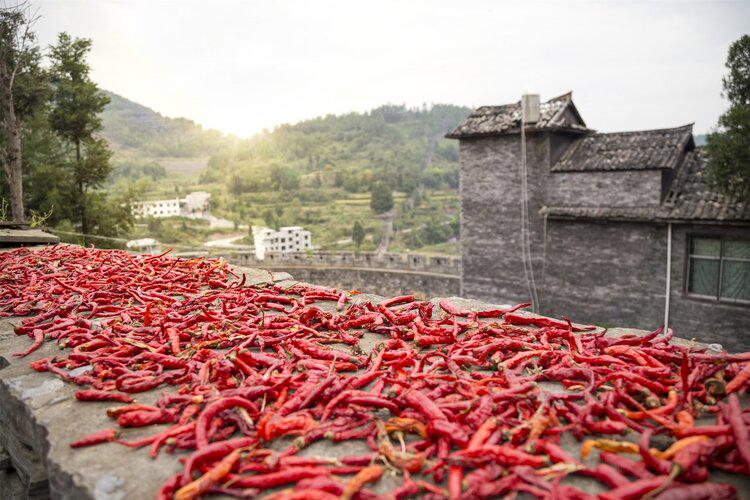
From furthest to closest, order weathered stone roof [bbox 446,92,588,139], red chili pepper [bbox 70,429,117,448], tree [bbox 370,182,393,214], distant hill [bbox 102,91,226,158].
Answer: distant hill [bbox 102,91,226,158] → tree [bbox 370,182,393,214] → weathered stone roof [bbox 446,92,588,139] → red chili pepper [bbox 70,429,117,448]

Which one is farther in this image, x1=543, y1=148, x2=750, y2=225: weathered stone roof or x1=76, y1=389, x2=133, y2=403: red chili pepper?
x1=543, y1=148, x2=750, y2=225: weathered stone roof

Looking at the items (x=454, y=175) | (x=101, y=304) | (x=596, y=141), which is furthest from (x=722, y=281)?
(x=454, y=175)

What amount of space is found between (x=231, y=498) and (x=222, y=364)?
1.38 meters

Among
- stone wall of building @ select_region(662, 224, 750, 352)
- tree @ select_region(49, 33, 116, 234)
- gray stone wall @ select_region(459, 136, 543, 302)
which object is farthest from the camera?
tree @ select_region(49, 33, 116, 234)

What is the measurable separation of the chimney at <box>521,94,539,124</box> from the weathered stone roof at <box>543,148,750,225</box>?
3.10m

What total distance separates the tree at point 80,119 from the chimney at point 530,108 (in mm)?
16996

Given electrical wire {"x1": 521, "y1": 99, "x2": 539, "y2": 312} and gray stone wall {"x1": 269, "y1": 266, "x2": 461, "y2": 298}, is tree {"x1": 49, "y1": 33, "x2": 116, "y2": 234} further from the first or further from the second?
electrical wire {"x1": 521, "y1": 99, "x2": 539, "y2": 312}

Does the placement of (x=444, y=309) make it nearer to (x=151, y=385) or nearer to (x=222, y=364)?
(x=222, y=364)

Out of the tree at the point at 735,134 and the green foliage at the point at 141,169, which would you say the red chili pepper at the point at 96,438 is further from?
the green foliage at the point at 141,169

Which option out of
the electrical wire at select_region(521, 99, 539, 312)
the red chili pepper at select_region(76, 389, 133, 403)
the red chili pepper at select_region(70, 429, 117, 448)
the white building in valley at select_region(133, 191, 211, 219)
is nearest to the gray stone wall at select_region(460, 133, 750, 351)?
the electrical wire at select_region(521, 99, 539, 312)

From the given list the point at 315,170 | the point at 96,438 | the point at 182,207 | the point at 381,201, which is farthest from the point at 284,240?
the point at 315,170

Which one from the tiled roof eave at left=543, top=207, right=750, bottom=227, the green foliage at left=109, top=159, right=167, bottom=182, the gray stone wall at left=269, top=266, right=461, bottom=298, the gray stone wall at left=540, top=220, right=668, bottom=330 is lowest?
the gray stone wall at left=269, top=266, right=461, bottom=298

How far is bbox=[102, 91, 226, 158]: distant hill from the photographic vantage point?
13750 cm

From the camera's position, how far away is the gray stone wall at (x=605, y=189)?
14555 millimetres
